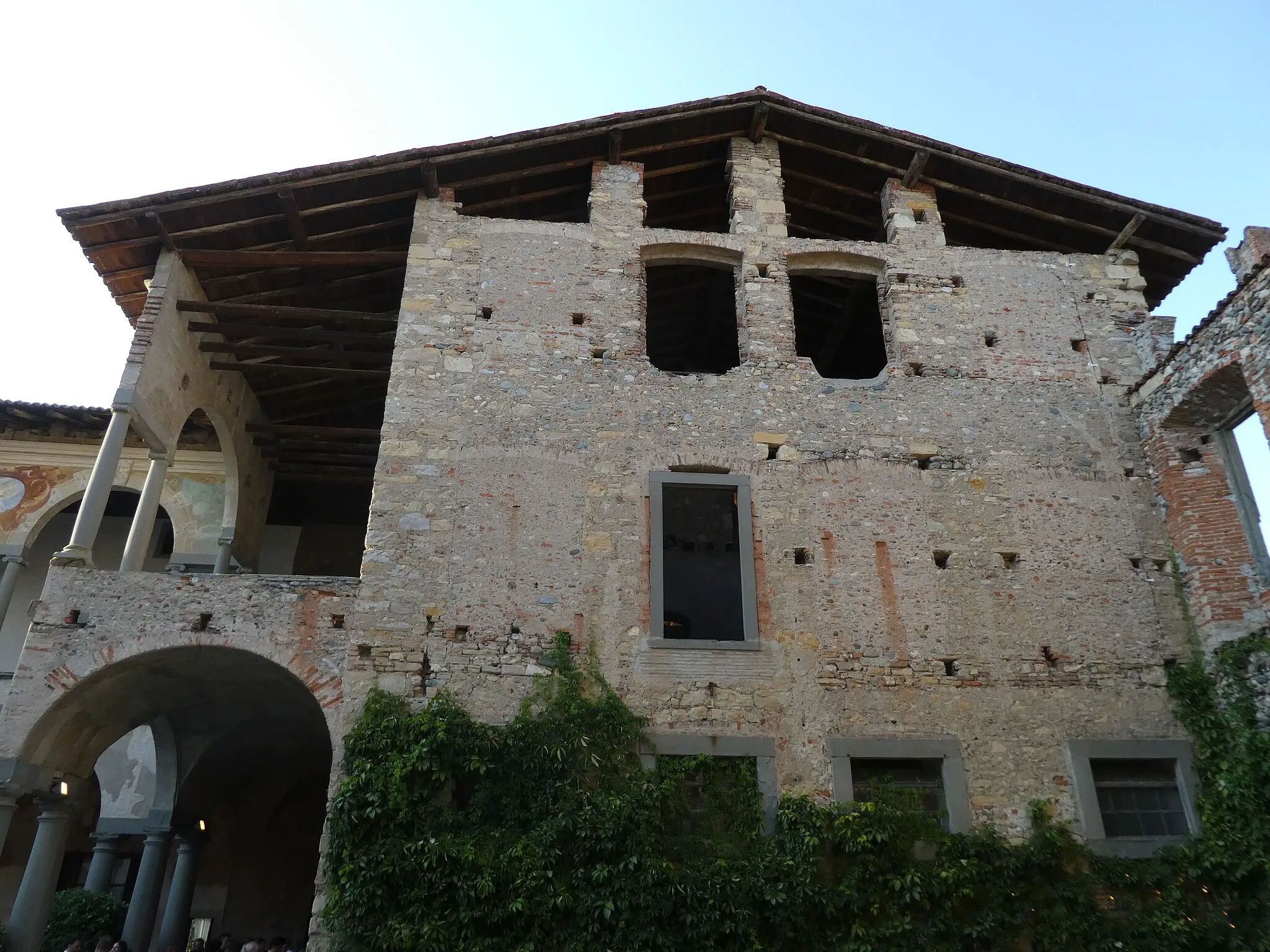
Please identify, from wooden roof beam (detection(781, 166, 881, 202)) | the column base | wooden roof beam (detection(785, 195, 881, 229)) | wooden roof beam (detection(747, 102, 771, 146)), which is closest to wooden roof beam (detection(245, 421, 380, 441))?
the column base

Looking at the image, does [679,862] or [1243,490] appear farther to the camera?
[1243,490]

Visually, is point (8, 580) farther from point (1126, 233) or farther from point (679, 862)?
point (1126, 233)

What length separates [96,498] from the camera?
35.6 feet

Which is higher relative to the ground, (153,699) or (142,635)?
(142,635)

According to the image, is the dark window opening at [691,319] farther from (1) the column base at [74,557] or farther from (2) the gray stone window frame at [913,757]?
(1) the column base at [74,557]

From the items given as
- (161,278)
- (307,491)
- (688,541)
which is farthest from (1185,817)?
(307,491)

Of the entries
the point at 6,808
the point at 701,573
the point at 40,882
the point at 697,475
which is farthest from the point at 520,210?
the point at 40,882

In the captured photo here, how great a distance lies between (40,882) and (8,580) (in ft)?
22.5

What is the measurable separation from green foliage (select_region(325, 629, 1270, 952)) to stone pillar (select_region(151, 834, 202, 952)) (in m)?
8.17

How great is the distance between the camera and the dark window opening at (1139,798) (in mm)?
9672

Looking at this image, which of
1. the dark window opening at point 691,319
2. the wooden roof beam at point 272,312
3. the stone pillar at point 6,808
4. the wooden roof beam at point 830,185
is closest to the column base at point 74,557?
the stone pillar at point 6,808

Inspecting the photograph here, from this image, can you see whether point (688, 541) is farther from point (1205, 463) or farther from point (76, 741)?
point (76, 741)

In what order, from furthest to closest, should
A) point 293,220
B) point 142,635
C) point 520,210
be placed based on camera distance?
point 520,210, point 293,220, point 142,635

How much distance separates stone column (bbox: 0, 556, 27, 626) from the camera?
14531 mm
